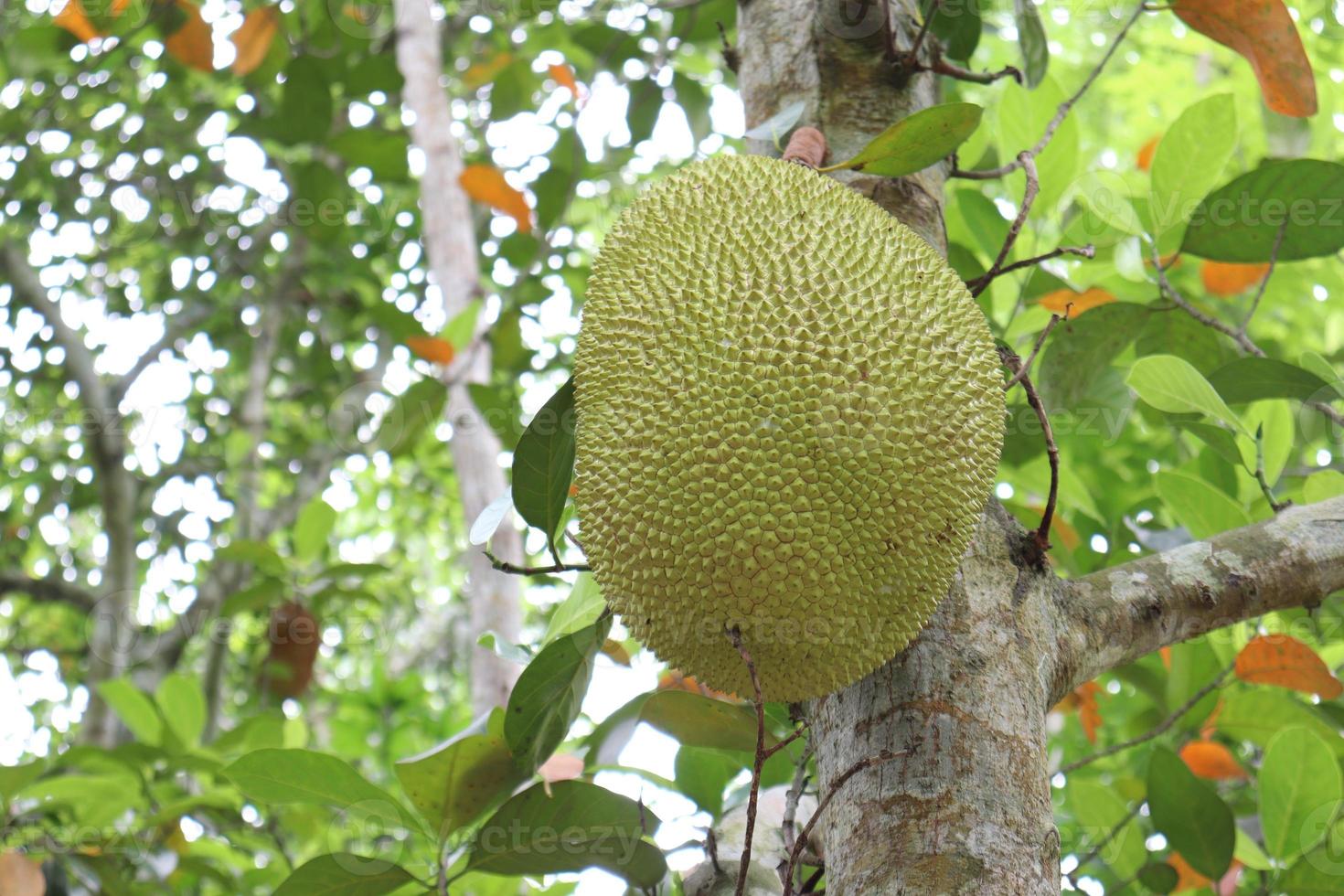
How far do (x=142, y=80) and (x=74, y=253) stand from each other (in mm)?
713

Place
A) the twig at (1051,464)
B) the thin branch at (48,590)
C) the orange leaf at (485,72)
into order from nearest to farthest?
the twig at (1051,464) < the orange leaf at (485,72) < the thin branch at (48,590)

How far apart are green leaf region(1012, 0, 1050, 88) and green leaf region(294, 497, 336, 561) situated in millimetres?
1575

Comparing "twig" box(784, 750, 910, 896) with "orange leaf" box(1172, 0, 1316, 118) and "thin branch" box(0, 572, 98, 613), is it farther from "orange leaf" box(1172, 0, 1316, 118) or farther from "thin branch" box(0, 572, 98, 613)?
"thin branch" box(0, 572, 98, 613)

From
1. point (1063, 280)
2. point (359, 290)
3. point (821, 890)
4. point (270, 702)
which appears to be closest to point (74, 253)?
point (359, 290)

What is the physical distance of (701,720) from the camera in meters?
1.22

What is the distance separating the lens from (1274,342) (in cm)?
212

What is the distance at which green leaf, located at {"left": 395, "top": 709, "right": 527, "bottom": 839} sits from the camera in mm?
1132

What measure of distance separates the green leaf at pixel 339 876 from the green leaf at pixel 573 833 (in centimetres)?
10

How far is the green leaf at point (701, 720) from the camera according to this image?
1190 mm

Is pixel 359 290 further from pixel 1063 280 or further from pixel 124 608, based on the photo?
pixel 1063 280

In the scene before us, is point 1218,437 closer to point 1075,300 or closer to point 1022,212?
point 1075,300

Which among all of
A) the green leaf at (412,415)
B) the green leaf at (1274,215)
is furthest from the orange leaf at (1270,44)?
the green leaf at (412,415)

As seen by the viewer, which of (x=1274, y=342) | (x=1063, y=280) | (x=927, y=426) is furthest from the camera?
(x=1274, y=342)

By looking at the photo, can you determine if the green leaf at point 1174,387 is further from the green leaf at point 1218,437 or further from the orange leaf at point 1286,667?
the orange leaf at point 1286,667
